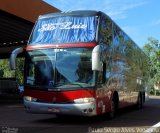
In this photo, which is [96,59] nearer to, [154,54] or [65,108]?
[65,108]

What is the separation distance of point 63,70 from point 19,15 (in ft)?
43.4

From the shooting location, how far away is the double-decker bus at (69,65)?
14.1m

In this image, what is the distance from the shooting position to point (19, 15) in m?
26.8

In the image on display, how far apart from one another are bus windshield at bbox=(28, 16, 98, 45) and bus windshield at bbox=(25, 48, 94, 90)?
0.43 metres

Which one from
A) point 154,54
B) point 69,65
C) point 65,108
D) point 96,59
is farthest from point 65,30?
point 154,54

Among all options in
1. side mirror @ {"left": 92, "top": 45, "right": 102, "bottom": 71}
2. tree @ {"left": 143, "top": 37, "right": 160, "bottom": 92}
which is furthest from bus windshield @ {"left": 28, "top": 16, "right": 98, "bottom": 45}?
tree @ {"left": 143, "top": 37, "right": 160, "bottom": 92}

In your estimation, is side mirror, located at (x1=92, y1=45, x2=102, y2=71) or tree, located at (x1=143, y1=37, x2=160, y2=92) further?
tree, located at (x1=143, y1=37, x2=160, y2=92)

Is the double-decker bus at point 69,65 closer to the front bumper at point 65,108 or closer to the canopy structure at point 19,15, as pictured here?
the front bumper at point 65,108

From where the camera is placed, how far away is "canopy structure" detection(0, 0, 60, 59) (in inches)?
1021

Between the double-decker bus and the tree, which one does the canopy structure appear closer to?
the double-decker bus

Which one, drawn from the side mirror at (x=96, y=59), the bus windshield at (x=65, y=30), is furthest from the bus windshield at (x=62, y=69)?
the side mirror at (x=96, y=59)

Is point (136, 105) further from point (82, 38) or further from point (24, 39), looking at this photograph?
point (24, 39)

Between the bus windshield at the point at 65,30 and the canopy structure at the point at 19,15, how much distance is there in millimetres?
9944

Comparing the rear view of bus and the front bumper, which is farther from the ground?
the rear view of bus
